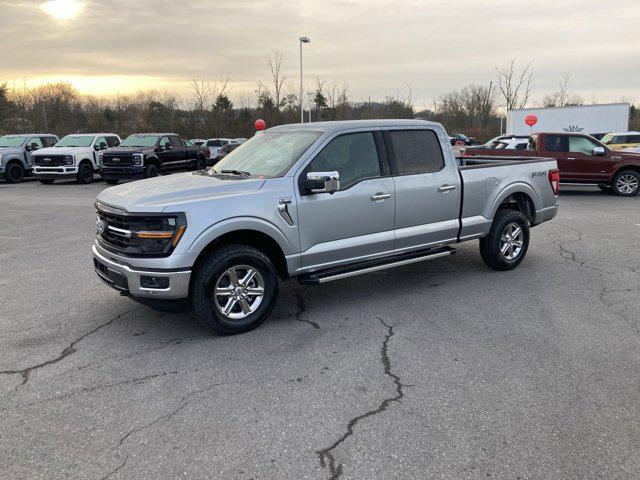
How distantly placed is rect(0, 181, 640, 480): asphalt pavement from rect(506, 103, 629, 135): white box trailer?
29.2 meters

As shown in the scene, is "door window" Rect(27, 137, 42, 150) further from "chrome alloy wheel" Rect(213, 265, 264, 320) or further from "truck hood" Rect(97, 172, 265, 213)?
"chrome alloy wheel" Rect(213, 265, 264, 320)

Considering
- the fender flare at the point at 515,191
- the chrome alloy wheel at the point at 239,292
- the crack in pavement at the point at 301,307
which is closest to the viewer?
the chrome alloy wheel at the point at 239,292

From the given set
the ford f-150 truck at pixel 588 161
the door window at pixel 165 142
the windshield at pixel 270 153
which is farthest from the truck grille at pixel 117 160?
the windshield at pixel 270 153

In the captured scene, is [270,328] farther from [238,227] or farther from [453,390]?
[453,390]

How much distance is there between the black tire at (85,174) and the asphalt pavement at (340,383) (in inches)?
548

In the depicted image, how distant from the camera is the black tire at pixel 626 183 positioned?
50.3 feet

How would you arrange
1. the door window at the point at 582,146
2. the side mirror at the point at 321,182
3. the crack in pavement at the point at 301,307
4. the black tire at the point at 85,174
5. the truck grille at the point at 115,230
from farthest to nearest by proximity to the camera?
1. the black tire at the point at 85,174
2. the door window at the point at 582,146
3. the crack in pavement at the point at 301,307
4. the side mirror at the point at 321,182
5. the truck grille at the point at 115,230

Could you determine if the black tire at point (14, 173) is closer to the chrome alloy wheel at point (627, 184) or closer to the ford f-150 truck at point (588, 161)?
→ the ford f-150 truck at point (588, 161)

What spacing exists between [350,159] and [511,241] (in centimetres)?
284

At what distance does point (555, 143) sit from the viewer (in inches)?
601

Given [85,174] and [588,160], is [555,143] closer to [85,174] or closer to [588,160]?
[588,160]

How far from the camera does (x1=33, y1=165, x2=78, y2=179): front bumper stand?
19.0 m

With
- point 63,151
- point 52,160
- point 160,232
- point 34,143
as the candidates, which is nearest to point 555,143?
point 160,232

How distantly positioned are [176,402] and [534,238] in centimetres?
744
